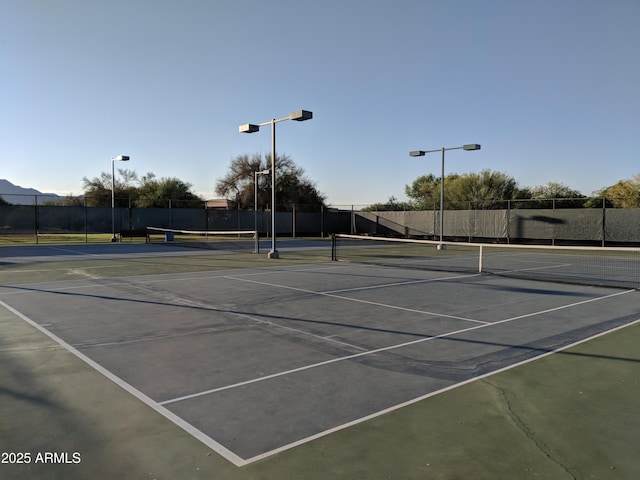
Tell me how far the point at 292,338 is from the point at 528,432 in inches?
132

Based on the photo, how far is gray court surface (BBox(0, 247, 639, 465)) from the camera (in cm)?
404

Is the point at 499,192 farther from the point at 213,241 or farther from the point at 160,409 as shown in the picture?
the point at 160,409

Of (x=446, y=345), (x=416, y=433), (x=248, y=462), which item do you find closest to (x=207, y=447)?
(x=248, y=462)

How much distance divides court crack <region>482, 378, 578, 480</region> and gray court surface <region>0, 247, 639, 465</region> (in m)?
0.55

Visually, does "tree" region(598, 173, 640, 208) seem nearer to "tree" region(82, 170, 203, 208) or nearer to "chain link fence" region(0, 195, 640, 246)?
"chain link fence" region(0, 195, 640, 246)

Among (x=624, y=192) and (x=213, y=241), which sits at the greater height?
(x=624, y=192)

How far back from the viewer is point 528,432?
3631 millimetres

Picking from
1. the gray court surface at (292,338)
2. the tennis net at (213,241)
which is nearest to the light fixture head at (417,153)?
the tennis net at (213,241)

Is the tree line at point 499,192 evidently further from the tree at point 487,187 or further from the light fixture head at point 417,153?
the light fixture head at point 417,153

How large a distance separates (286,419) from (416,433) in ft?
3.25

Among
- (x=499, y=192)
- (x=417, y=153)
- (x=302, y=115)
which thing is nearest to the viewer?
(x=302, y=115)

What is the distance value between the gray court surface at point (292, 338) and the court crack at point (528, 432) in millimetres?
550

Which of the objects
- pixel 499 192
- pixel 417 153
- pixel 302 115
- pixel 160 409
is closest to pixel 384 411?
pixel 160 409

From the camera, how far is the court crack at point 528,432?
3.17 meters
